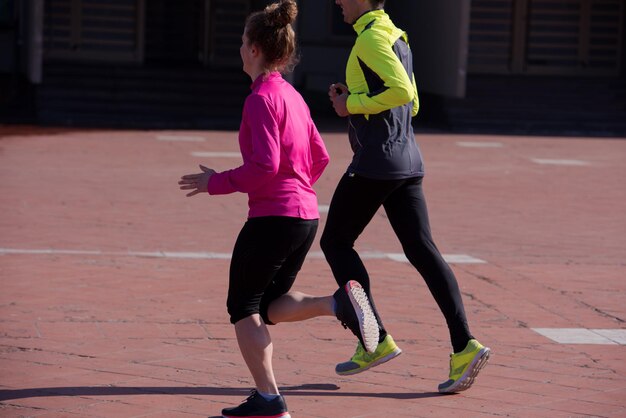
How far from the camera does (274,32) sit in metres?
4.56

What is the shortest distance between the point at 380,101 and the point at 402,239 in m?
0.59

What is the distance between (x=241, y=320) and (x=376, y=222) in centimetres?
606

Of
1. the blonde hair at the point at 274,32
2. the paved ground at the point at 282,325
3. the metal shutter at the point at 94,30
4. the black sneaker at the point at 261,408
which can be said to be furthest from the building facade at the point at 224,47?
the black sneaker at the point at 261,408

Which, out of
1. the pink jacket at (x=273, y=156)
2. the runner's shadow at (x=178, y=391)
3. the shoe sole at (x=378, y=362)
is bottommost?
the runner's shadow at (x=178, y=391)

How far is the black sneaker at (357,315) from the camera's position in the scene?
4770mm

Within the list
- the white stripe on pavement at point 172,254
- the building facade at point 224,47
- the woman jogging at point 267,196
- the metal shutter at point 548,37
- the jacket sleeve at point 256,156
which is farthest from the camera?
the metal shutter at point 548,37

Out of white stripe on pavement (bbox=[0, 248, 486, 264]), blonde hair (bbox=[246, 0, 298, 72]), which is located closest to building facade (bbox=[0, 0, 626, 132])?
white stripe on pavement (bbox=[0, 248, 486, 264])

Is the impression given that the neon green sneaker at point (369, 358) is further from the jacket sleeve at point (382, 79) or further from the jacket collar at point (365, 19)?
the jacket collar at point (365, 19)

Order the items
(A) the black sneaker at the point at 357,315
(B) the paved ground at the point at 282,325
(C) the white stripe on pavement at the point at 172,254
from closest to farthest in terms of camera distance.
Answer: (A) the black sneaker at the point at 357,315 < (B) the paved ground at the point at 282,325 < (C) the white stripe on pavement at the point at 172,254

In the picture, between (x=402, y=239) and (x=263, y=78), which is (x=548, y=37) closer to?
(x=402, y=239)

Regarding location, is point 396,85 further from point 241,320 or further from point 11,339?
point 11,339

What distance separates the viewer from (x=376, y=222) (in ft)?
34.8

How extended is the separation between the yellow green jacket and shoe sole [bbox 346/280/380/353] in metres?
0.54

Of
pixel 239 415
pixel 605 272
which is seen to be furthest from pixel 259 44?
pixel 605 272
